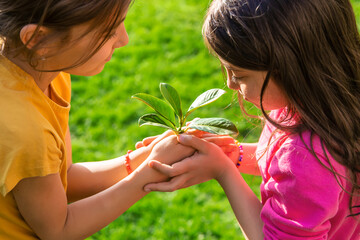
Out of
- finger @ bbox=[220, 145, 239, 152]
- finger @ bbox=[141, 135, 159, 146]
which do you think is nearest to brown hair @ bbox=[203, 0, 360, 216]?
finger @ bbox=[220, 145, 239, 152]

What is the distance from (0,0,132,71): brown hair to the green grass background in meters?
1.84

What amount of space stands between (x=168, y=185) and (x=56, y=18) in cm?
89

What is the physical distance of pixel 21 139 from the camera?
5.62 ft

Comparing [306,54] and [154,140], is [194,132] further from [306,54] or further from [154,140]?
[306,54]

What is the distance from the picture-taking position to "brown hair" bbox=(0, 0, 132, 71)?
66.5 inches

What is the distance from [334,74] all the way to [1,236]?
1.40 meters

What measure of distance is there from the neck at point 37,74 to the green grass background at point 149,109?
1797 mm

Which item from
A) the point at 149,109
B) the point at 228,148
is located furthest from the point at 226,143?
the point at 149,109

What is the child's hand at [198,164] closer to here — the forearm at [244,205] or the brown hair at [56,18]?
the forearm at [244,205]

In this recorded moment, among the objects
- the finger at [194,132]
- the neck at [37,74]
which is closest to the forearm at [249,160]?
the finger at [194,132]

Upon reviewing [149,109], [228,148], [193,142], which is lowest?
[149,109]

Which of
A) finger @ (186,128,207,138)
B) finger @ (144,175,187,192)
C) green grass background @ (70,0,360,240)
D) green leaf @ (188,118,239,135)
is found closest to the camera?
green leaf @ (188,118,239,135)

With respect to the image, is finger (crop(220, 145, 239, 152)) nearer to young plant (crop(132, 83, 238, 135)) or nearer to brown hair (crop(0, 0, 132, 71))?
young plant (crop(132, 83, 238, 135))

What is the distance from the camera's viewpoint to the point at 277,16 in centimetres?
178
